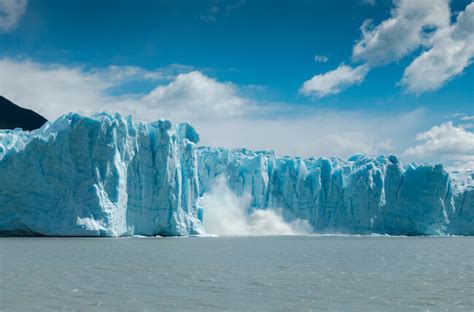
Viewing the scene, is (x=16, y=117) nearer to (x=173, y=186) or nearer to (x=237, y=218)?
(x=237, y=218)

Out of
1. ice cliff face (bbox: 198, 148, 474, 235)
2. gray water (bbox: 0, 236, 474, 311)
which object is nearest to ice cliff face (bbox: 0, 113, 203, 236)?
gray water (bbox: 0, 236, 474, 311)

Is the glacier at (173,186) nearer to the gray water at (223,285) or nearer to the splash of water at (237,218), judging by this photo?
the splash of water at (237,218)

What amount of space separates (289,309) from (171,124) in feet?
121

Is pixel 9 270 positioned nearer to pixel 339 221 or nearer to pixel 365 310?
pixel 365 310

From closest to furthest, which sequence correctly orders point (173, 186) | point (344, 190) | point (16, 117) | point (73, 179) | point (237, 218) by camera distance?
point (73, 179), point (173, 186), point (344, 190), point (237, 218), point (16, 117)

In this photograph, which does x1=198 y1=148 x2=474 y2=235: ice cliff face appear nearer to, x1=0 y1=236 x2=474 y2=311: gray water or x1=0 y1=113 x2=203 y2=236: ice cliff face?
x1=0 y1=113 x2=203 y2=236: ice cliff face

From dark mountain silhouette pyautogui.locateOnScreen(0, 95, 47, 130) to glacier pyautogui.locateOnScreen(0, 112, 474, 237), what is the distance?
38653 mm

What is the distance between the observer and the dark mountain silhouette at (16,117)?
293 ft

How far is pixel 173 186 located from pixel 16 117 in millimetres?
52591

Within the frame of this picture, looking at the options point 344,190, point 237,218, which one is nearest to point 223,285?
point 237,218

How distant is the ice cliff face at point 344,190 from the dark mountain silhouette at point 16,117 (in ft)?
128

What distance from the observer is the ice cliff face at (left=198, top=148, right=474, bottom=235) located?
63094mm

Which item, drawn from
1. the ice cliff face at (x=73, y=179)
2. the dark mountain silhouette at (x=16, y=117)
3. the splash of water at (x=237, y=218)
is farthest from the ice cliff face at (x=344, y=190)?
the dark mountain silhouette at (x=16, y=117)

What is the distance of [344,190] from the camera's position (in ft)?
212
